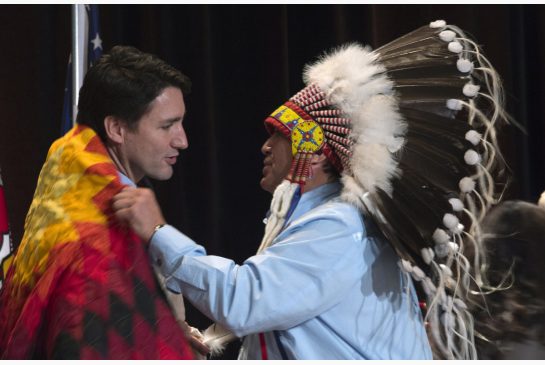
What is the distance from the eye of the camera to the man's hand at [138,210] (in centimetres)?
168

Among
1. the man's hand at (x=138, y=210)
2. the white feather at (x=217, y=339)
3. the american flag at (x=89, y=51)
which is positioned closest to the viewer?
the man's hand at (x=138, y=210)

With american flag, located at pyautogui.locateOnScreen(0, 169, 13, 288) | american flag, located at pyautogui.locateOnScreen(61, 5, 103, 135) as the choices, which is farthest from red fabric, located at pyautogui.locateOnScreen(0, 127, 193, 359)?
american flag, located at pyautogui.locateOnScreen(61, 5, 103, 135)

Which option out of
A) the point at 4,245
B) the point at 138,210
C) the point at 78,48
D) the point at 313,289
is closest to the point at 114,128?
the point at 138,210

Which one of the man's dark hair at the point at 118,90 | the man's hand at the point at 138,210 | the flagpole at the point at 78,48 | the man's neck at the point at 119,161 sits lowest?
the man's hand at the point at 138,210

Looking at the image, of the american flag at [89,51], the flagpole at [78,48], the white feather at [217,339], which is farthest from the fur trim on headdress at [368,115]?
the american flag at [89,51]

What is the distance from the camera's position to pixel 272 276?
6.17 feet

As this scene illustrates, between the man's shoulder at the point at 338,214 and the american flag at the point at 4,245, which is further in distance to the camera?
the american flag at the point at 4,245

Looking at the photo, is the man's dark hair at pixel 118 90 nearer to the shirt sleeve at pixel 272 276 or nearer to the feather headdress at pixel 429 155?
the shirt sleeve at pixel 272 276

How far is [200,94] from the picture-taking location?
3.38m

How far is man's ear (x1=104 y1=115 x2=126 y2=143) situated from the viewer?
6.08ft

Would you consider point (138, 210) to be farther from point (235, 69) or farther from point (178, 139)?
point (235, 69)

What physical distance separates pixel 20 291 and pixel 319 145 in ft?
2.66

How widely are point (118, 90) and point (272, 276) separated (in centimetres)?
54

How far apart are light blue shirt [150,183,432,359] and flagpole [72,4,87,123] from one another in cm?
105
